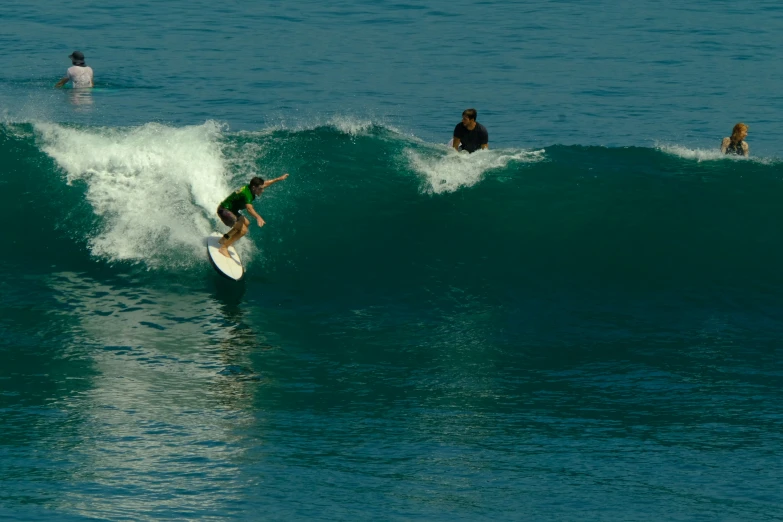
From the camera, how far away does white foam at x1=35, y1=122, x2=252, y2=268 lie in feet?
55.0

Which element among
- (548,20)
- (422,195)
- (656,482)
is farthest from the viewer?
(548,20)

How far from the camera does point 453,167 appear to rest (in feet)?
59.4

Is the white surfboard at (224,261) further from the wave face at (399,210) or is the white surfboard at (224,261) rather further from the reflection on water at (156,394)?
the wave face at (399,210)

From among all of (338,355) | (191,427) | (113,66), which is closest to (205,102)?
(113,66)

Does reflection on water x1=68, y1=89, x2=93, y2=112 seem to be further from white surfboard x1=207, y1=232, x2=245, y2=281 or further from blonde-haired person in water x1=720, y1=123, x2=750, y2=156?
blonde-haired person in water x1=720, y1=123, x2=750, y2=156

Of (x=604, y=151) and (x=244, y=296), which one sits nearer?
(x=244, y=296)

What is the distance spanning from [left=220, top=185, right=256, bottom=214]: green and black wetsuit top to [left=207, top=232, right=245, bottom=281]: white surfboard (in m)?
0.63

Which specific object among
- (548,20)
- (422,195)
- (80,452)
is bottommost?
(80,452)

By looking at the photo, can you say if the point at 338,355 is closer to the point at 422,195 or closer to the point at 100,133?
the point at 422,195

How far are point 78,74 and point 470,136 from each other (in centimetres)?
1177


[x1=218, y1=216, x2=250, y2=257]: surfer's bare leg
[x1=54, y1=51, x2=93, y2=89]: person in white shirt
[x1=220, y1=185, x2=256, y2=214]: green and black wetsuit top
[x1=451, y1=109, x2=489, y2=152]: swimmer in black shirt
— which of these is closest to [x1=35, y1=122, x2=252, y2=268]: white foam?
[x1=218, y1=216, x2=250, y2=257]: surfer's bare leg

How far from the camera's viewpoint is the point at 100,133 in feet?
61.3

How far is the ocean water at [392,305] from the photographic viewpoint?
35.8ft

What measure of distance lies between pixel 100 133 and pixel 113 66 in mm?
10599
